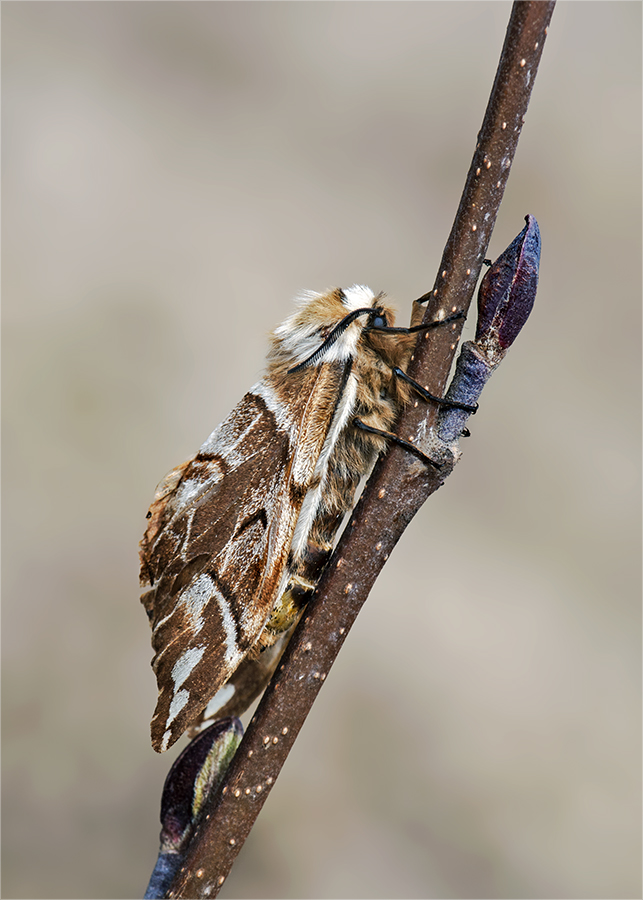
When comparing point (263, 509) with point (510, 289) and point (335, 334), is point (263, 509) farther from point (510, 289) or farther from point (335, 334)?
point (510, 289)

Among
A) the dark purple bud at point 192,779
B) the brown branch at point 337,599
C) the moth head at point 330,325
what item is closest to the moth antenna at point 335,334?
the moth head at point 330,325

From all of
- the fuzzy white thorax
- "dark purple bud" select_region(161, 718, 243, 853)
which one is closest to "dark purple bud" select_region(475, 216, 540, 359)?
the fuzzy white thorax

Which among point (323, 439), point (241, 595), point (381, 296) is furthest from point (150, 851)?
point (381, 296)

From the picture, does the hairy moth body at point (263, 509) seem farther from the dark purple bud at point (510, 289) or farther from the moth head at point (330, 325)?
the dark purple bud at point (510, 289)

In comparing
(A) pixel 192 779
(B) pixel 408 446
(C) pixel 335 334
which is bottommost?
(A) pixel 192 779

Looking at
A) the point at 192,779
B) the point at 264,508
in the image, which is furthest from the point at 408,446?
the point at 192,779

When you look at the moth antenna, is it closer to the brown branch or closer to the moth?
the moth

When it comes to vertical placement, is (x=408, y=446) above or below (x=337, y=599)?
above

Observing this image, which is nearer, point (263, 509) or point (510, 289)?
point (510, 289)
